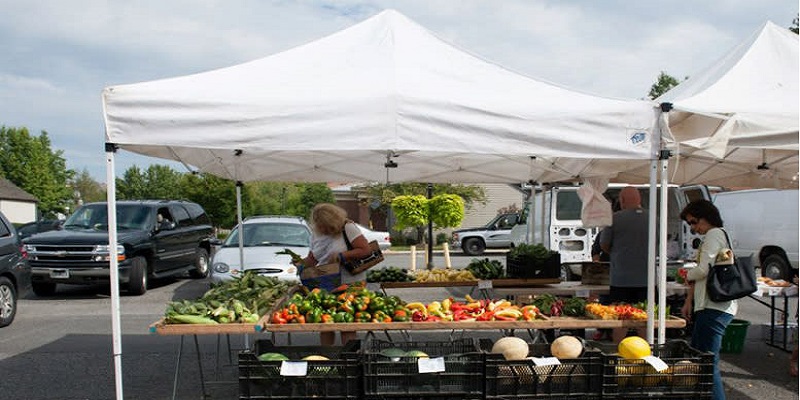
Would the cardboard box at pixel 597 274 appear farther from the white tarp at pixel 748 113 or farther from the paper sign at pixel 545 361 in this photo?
the paper sign at pixel 545 361

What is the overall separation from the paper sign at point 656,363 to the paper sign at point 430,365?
1369mm

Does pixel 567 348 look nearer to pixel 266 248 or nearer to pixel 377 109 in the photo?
pixel 377 109

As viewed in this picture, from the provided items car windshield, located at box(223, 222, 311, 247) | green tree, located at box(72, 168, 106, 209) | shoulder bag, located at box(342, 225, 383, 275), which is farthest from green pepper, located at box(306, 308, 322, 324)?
green tree, located at box(72, 168, 106, 209)

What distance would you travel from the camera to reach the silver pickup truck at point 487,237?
2327cm

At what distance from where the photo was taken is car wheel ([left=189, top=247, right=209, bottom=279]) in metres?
14.2

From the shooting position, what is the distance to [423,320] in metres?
4.61

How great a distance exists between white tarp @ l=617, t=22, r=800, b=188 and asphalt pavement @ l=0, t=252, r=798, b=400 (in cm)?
226

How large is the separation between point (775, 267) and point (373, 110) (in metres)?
13.0

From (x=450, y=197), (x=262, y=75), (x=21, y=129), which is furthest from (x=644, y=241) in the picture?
(x=21, y=129)

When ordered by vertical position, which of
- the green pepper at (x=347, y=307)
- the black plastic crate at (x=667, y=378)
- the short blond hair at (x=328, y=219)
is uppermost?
the short blond hair at (x=328, y=219)

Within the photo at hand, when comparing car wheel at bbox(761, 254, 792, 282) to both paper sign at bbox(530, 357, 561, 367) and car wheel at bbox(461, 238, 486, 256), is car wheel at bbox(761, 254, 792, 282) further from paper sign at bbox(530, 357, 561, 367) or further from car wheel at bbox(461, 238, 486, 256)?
paper sign at bbox(530, 357, 561, 367)

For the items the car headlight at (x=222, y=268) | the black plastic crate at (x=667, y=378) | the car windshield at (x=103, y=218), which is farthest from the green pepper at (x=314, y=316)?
the car windshield at (x=103, y=218)

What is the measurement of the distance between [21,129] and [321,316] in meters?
72.4

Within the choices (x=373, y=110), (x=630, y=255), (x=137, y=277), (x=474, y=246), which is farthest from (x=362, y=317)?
(x=474, y=246)
